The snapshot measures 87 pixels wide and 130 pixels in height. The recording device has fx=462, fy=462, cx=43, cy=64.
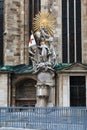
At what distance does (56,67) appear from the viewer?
3616 centimetres

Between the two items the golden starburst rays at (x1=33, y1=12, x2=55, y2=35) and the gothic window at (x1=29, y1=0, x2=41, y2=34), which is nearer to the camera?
the golden starburst rays at (x1=33, y1=12, x2=55, y2=35)

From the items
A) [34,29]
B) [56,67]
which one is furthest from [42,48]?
[34,29]

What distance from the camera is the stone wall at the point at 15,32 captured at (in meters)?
39.5

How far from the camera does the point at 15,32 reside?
39906 millimetres

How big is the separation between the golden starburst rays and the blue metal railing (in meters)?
16.3

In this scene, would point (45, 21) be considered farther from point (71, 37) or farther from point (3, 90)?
point (3, 90)

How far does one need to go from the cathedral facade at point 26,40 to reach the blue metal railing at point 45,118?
15.3 m

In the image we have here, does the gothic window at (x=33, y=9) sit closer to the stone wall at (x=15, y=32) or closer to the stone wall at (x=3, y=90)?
the stone wall at (x=15, y=32)

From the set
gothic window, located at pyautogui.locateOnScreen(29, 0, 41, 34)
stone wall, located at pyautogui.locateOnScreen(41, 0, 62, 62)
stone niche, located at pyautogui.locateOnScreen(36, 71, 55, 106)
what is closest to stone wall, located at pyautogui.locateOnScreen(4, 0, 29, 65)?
gothic window, located at pyautogui.locateOnScreen(29, 0, 41, 34)

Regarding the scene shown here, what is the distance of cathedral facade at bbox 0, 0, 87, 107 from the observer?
3794cm

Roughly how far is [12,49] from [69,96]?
715 centimetres

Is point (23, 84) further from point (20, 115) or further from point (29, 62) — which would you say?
point (20, 115)

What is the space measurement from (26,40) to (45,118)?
19.6m

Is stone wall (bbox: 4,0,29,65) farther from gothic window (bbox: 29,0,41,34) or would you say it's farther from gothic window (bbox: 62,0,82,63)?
gothic window (bbox: 62,0,82,63)
